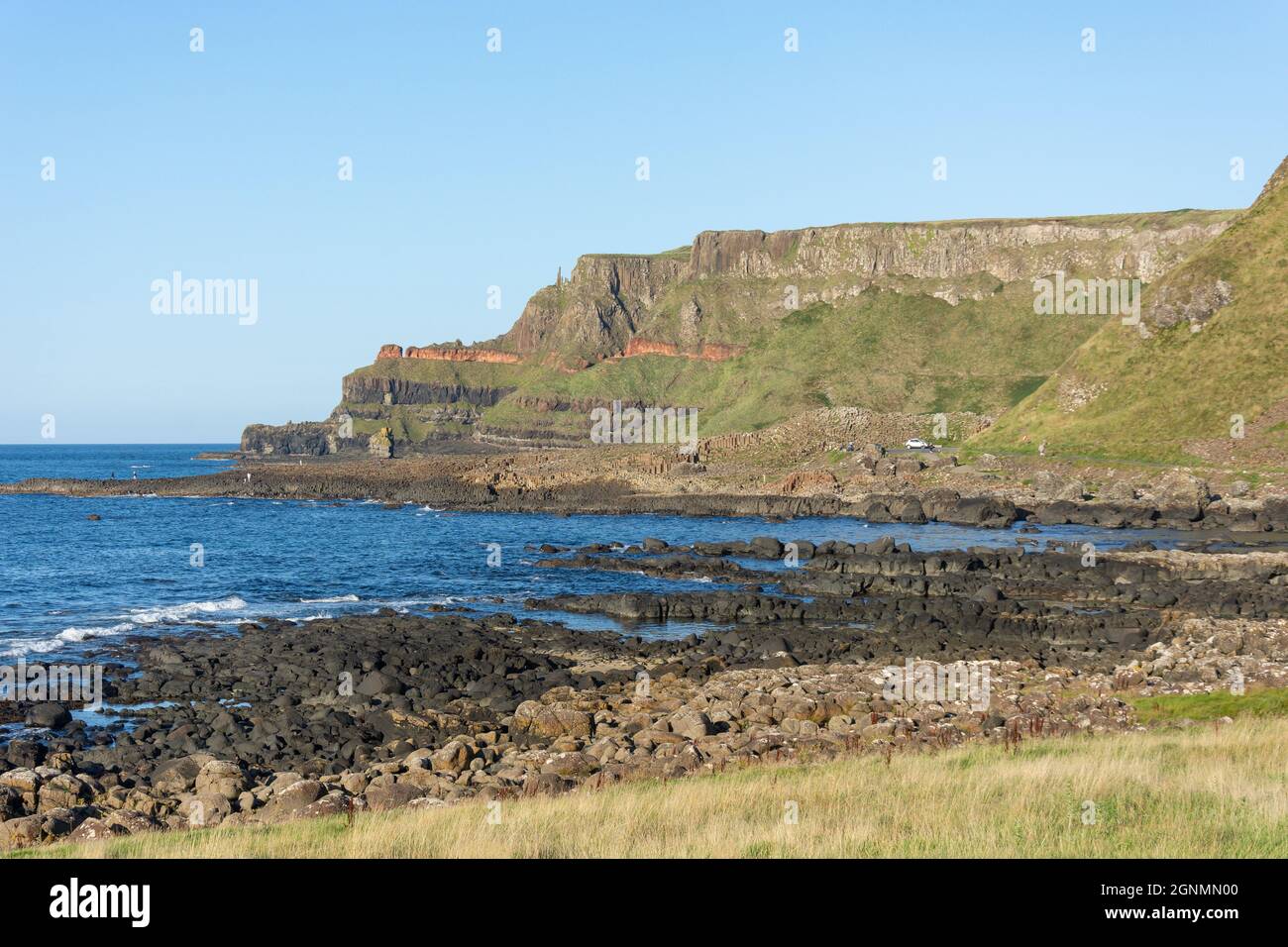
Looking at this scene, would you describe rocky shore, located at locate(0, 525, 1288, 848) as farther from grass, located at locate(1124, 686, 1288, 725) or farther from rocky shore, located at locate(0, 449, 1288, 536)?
rocky shore, located at locate(0, 449, 1288, 536)

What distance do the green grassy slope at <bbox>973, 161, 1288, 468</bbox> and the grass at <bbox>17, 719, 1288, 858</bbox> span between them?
71.9 meters

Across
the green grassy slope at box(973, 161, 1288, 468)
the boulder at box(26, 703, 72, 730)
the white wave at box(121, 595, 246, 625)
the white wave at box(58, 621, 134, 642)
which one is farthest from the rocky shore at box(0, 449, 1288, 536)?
the boulder at box(26, 703, 72, 730)

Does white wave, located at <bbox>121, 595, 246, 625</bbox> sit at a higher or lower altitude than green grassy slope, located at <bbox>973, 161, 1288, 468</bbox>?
lower

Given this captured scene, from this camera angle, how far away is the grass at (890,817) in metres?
12.5

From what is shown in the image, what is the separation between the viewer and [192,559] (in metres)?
65.4

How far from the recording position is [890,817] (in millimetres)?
14281

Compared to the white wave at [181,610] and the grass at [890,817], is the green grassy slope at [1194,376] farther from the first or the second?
the grass at [890,817]

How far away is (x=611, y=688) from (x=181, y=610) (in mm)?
23758

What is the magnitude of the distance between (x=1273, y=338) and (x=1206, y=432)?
46.2 feet

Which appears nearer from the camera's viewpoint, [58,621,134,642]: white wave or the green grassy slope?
[58,621,134,642]: white wave

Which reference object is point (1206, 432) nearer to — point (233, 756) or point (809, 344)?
point (233, 756)

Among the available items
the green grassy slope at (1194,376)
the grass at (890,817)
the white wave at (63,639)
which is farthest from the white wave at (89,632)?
the green grassy slope at (1194,376)

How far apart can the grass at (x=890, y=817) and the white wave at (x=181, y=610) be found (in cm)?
3103

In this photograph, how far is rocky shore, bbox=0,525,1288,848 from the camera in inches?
882
